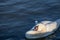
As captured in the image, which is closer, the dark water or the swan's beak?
the swan's beak

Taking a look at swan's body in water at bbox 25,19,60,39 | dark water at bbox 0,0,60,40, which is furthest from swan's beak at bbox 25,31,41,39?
dark water at bbox 0,0,60,40

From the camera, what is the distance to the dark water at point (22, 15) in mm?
17141

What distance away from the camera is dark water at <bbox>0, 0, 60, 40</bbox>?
→ 675 inches

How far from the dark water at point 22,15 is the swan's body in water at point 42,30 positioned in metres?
0.32

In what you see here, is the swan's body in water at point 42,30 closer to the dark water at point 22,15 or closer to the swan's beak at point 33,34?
the swan's beak at point 33,34

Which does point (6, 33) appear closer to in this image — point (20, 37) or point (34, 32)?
point (20, 37)

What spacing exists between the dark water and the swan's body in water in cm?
32

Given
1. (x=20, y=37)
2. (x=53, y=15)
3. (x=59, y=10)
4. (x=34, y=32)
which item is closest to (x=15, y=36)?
(x=20, y=37)

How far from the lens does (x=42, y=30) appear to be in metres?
A: 16.2

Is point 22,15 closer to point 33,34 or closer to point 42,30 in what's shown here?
point 42,30

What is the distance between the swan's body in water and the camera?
15875 millimetres

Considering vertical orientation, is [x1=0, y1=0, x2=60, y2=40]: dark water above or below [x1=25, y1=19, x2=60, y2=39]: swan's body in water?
above

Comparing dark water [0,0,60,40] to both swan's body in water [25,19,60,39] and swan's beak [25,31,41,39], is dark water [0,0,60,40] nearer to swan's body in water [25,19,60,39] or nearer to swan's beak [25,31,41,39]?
swan's body in water [25,19,60,39]

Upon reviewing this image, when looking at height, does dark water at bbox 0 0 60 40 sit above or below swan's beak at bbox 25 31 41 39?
above
